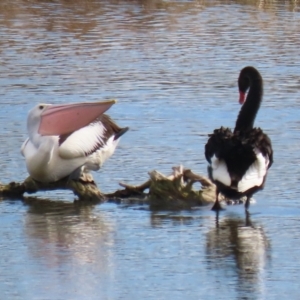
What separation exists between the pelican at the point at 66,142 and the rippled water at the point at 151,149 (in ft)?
0.72

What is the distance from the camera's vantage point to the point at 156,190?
26.6 ft

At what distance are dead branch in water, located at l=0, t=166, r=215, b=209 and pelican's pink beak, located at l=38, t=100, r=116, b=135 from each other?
0.38m

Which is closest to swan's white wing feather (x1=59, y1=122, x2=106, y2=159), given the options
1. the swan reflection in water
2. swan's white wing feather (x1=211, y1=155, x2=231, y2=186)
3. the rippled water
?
the rippled water

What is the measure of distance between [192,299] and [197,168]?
10.9 feet

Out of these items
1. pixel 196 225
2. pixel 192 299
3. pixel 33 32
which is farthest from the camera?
pixel 33 32

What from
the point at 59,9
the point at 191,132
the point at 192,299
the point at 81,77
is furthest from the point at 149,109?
the point at 59,9

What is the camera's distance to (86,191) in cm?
819

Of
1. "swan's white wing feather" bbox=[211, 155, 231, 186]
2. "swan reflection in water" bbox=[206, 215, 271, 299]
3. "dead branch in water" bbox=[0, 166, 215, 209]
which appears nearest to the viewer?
"swan reflection in water" bbox=[206, 215, 271, 299]

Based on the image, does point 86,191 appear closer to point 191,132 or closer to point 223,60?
point 191,132

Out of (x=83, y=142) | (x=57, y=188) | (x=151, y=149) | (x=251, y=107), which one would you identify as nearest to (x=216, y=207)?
(x=251, y=107)

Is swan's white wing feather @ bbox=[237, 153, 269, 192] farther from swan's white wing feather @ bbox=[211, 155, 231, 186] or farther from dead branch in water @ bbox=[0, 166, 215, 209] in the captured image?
dead branch in water @ bbox=[0, 166, 215, 209]

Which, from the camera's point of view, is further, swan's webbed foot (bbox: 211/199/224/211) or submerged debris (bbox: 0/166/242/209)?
submerged debris (bbox: 0/166/242/209)

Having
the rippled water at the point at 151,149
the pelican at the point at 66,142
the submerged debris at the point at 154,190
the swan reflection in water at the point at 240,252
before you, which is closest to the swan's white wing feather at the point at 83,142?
the pelican at the point at 66,142

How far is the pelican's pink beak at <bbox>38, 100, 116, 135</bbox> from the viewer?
27.8 ft
